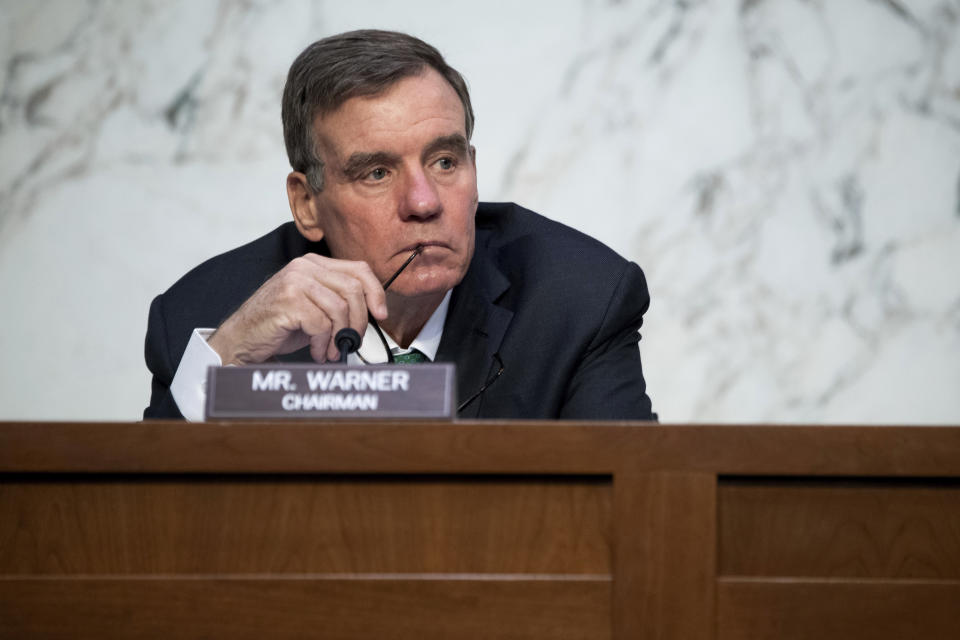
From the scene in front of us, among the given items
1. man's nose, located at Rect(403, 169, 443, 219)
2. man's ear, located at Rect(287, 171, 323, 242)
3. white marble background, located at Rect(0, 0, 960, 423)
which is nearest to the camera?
man's nose, located at Rect(403, 169, 443, 219)

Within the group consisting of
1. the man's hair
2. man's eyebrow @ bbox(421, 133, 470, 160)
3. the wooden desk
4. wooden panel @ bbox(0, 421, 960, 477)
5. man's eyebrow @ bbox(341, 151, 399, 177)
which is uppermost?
the man's hair

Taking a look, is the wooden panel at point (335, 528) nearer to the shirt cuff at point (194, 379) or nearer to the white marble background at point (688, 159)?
the shirt cuff at point (194, 379)

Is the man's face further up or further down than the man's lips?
further up

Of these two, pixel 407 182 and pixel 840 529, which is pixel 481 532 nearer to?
pixel 840 529

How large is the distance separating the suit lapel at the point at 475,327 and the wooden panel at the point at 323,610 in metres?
0.78

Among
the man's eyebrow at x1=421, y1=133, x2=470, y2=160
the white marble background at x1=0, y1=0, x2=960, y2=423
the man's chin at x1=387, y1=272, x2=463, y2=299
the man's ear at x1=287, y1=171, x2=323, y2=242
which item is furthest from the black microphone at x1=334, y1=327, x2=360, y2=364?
the white marble background at x1=0, y1=0, x2=960, y2=423

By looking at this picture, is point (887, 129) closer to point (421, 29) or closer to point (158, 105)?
point (421, 29)

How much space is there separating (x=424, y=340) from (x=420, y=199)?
0.29 meters

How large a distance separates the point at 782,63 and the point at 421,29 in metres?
0.74

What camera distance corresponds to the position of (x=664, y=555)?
39.0 inches

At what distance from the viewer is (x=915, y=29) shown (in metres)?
2.46

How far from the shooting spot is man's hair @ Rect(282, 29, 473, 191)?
1.81 meters

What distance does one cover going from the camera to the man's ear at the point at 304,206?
197 centimetres

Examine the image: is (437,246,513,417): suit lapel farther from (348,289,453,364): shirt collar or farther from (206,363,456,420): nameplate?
(206,363,456,420): nameplate
